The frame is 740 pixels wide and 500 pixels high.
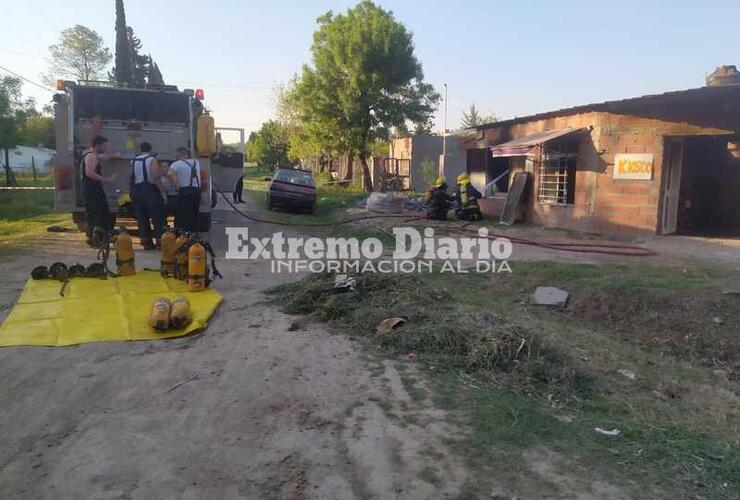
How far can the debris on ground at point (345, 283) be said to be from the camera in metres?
6.79

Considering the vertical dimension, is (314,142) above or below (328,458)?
above

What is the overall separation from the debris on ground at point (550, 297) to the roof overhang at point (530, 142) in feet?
22.9

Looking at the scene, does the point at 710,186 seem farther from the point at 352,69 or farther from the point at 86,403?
the point at 352,69

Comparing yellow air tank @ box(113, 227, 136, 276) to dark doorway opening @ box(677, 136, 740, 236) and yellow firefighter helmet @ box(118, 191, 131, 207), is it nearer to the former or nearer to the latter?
yellow firefighter helmet @ box(118, 191, 131, 207)

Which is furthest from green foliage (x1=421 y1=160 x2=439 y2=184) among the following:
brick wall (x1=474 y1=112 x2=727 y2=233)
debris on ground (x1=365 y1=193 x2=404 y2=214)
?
brick wall (x1=474 y1=112 x2=727 y2=233)

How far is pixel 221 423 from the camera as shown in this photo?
364 cm

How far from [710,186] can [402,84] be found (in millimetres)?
16189

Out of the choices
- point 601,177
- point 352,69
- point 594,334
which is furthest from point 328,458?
point 352,69

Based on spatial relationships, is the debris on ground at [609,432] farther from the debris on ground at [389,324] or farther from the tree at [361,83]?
the tree at [361,83]

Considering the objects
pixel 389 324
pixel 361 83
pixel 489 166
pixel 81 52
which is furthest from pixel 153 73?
pixel 389 324

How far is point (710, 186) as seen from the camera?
46.0 ft

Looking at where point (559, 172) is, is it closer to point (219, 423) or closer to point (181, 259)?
point (181, 259)

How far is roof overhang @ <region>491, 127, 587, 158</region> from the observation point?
13945 mm

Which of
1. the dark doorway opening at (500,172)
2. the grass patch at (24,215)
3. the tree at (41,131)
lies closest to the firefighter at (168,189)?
the grass patch at (24,215)
